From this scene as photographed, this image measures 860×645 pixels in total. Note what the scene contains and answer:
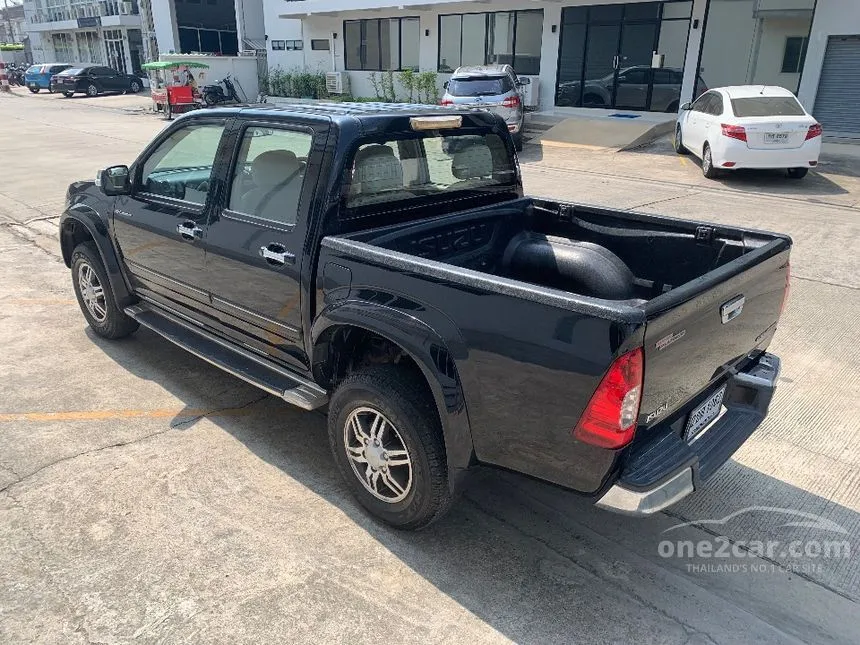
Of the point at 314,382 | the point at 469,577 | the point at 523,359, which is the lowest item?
the point at 469,577

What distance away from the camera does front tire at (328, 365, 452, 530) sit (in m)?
2.94

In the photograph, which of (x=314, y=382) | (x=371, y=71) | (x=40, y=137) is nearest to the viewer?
(x=314, y=382)

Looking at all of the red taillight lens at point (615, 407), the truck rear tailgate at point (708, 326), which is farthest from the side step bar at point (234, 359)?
the truck rear tailgate at point (708, 326)

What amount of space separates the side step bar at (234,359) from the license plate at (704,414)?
5.76 feet

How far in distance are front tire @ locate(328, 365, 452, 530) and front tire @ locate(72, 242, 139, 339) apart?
8.56ft

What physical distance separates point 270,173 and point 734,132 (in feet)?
34.0

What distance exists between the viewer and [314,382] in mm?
3582

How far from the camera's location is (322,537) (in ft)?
10.5

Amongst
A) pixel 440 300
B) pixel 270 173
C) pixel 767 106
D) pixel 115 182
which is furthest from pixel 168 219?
pixel 767 106

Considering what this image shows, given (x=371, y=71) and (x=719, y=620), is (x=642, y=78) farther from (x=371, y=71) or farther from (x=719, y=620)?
(x=719, y=620)

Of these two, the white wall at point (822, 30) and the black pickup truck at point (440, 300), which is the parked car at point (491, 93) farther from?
the black pickup truck at point (440, 300)

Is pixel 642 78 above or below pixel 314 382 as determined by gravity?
above

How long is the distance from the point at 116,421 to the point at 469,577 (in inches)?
99.0

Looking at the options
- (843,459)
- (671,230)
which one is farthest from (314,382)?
(843,459)
